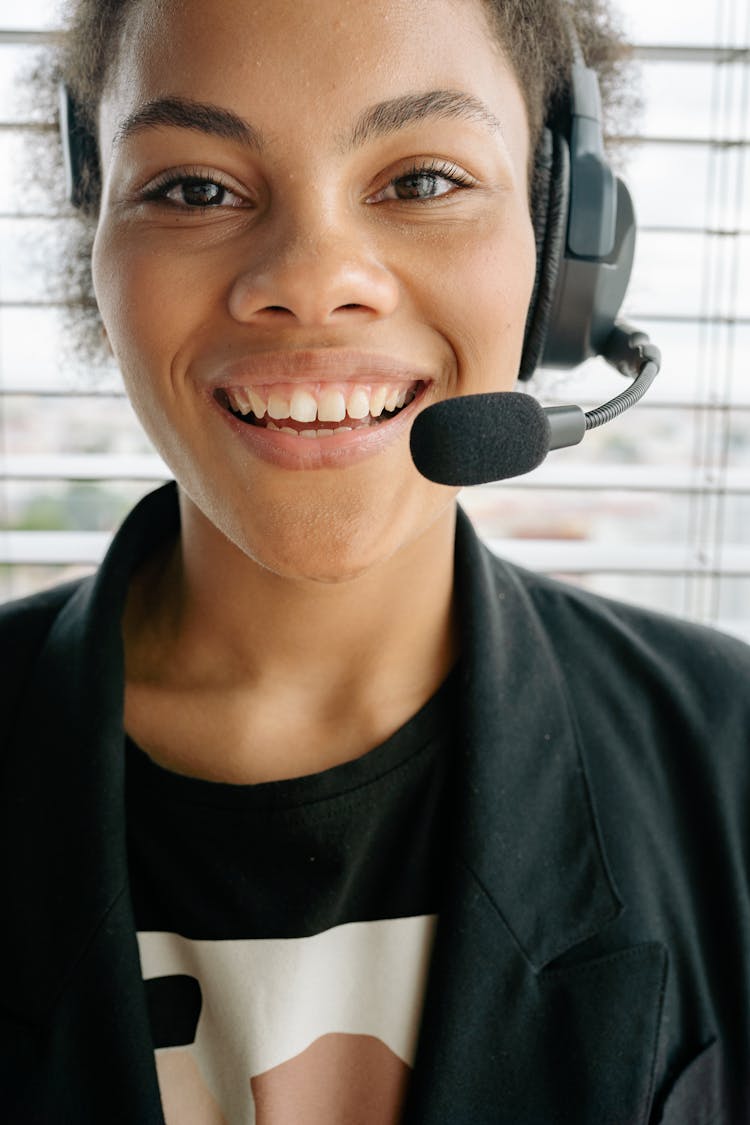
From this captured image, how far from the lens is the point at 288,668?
1046mm

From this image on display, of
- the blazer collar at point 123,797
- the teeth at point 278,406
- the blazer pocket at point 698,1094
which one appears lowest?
the blazer pocket at point 698,1094

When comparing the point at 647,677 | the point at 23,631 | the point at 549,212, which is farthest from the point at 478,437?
the point at 23,631

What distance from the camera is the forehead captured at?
784 millimetres

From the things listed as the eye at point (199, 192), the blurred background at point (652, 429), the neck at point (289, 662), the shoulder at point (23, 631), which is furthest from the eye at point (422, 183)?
the blurred background at point (652, 429)

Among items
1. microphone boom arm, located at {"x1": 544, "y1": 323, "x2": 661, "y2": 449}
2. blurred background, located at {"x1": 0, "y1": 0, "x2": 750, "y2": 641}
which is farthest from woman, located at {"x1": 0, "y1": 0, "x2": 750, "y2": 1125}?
blurred background, located at {"x1": 0, "y1": 0, "x2": 750, "y2": 641}

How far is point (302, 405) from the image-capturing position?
84cm

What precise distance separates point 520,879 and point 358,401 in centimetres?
46

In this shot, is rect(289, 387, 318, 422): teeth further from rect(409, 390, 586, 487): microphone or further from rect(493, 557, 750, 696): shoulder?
rect(493, 557, 750, 696): shoulder

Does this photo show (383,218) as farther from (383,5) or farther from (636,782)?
(636,782)

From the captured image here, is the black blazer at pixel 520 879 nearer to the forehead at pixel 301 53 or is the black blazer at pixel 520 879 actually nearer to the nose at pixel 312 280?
the nose at pixel 312 280

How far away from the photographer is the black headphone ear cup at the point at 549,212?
3.22ft

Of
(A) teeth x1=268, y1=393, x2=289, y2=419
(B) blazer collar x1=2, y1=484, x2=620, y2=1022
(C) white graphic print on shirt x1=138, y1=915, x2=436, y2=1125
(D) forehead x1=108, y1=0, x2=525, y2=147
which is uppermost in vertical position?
(D) forehead x1=108, y1=0, x2=525, y2=147

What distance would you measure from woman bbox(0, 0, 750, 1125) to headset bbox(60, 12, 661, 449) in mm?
27

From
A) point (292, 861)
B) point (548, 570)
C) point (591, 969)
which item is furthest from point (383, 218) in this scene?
point (548, 570)
